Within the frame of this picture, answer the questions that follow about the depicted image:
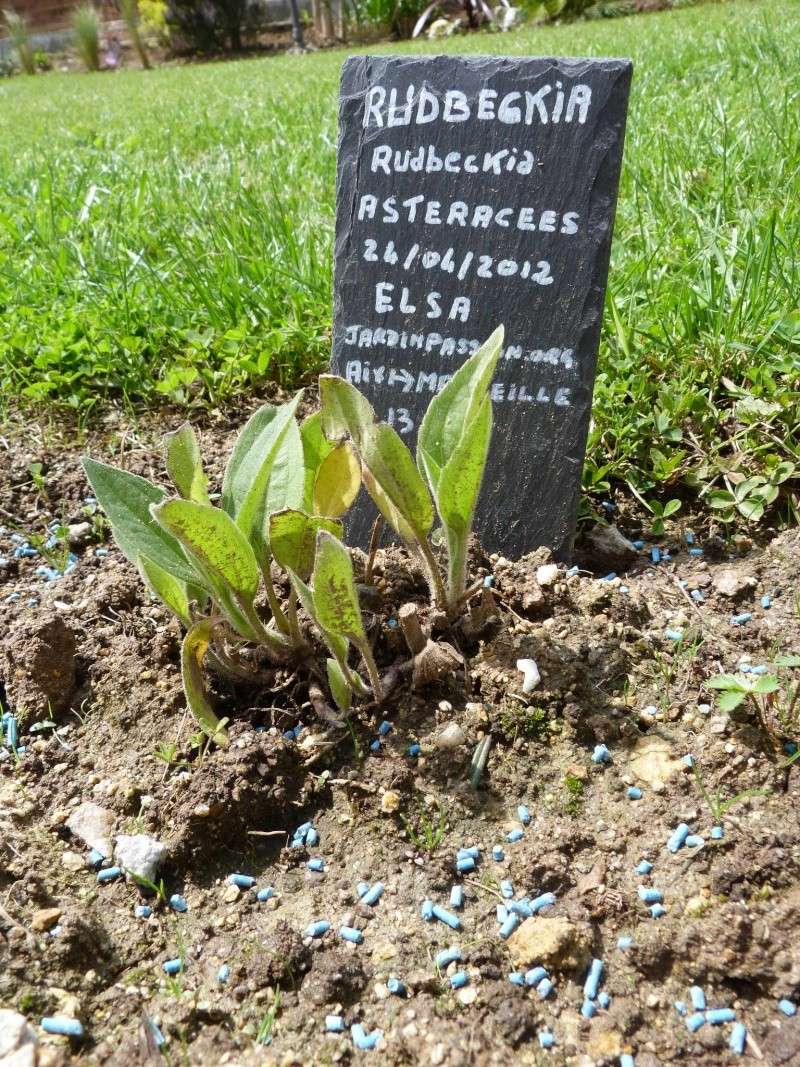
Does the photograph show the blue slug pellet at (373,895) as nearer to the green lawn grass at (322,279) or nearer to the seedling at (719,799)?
the seedling at (719,799)

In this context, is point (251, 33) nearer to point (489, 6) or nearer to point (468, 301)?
point (489, 6)

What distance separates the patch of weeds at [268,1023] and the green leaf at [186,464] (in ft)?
2.33

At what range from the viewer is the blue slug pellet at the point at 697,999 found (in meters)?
1.13

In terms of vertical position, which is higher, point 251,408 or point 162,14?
point 162,14

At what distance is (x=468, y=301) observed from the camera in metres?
1.74

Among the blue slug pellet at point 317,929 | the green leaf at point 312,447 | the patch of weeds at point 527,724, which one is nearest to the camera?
the blue slug pellet at point 317,929

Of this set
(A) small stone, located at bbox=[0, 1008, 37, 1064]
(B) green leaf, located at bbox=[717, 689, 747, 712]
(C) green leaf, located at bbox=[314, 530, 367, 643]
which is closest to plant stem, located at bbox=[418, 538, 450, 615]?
(C) green leaf, located at bbox=[314, 530, 367, 643]

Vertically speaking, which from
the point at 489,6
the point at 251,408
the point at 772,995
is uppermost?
the point at 489,6

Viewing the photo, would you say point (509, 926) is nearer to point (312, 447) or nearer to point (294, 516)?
point (294, 516)

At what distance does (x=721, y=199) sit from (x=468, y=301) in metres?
1.37

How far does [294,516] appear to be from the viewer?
4.42 feet

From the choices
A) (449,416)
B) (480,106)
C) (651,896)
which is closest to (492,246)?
(480,106)

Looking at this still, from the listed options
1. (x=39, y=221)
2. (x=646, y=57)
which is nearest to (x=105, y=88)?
(x=646, y=57)

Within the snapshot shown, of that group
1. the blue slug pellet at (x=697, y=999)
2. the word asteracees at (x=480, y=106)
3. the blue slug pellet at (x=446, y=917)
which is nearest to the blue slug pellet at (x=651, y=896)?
the blue slug pellet at (x=697, y=999)
